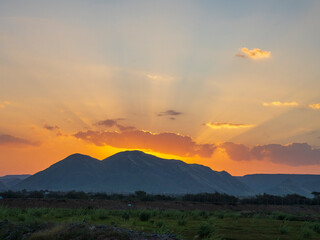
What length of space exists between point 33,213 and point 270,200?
280 ft

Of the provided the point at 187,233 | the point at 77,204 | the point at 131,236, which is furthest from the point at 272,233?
the point at 77,204

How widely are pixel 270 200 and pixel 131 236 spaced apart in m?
97.6

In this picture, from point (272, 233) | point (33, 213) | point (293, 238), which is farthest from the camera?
point (33, 213)

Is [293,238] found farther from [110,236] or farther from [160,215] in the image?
[160,215]

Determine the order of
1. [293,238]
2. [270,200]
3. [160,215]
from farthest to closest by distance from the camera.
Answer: [270,200], [160,215], [293,238]

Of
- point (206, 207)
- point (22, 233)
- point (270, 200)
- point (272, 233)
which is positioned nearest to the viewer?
point (22, 233)

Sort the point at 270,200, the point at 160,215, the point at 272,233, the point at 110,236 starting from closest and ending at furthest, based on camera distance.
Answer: the point at 110,236 → the point at 272,233 → the point at 160,215 → the point at 270,200

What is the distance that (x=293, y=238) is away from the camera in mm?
26234

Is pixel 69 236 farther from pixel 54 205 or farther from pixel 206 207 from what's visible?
pixel 206 207

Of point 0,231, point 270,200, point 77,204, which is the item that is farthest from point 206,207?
point 0,231

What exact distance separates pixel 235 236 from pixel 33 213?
81.0ft

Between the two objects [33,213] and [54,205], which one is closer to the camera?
[33,213]

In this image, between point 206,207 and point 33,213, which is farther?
point 206,207

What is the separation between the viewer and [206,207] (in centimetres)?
7344
